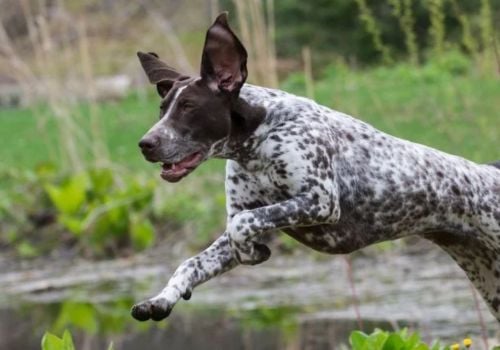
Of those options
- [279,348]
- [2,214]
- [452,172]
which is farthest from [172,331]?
[2,214]

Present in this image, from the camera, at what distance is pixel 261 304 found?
9.12 metres

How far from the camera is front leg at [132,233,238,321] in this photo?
4.29 m

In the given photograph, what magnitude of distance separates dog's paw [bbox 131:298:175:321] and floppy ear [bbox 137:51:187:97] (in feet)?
2.04

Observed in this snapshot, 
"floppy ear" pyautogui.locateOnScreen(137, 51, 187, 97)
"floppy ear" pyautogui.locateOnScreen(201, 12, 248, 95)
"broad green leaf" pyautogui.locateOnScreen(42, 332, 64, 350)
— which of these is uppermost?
"floppy ear" pyautogui.locateOnScreen(201, 12, 248, 95)

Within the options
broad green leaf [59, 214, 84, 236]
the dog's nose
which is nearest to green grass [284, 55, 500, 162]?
broad green leaf [59, 214, 84, 236]

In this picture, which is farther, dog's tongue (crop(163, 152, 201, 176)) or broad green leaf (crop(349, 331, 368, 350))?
broad green leaf (crop(349, 331, 368, 350))

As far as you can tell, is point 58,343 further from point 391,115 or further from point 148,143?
point 391,115

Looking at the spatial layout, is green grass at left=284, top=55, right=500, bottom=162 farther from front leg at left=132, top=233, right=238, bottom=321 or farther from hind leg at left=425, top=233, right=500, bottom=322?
front leg at left=132, top=233, right=238, bottom=321

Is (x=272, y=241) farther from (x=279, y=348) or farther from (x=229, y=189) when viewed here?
(x=229, y=189)

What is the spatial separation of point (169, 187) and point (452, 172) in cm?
831

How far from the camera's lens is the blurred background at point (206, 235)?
8.35 metres

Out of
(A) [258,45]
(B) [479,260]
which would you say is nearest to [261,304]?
(A) [258,45]

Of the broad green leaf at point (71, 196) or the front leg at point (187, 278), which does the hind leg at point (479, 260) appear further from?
the broad green leaf at point (71, 196)

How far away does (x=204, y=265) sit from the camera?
4.54 m
